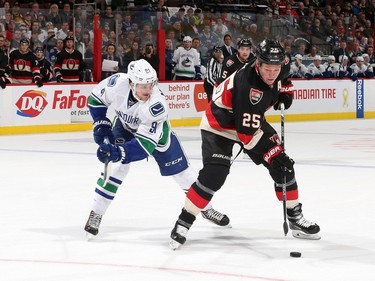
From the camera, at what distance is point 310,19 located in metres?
19.1

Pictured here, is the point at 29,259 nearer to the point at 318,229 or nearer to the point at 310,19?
the point at 318,229

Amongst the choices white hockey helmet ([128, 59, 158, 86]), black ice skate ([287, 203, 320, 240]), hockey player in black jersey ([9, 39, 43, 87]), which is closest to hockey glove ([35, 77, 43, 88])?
hockey player in black jersey ([9, 39, 43, 87])

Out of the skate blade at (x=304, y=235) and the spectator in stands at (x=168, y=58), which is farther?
the spectator in stands at (x=168, y=58)

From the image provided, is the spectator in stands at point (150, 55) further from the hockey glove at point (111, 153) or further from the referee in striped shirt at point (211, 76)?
the hockey glove at point (111, 153)

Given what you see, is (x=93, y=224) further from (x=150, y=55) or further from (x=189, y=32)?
(x=189, y=32)

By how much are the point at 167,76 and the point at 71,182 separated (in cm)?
799

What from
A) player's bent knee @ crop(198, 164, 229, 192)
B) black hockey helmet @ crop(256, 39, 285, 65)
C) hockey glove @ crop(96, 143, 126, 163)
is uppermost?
black hockey helmet @ crop(256, 39, 285, 65)

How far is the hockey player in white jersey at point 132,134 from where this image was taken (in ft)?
18.6

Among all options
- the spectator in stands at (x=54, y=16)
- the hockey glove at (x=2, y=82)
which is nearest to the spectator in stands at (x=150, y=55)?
the spectator in stands at (x=54, y=16)

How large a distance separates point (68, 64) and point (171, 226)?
357 inches

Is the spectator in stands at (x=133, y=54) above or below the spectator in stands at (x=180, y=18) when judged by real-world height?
below

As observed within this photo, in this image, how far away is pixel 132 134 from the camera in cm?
625

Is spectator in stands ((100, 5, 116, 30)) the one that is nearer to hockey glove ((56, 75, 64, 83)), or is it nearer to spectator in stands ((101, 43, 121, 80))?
spectator in stands ((101, 43, 121, 80))

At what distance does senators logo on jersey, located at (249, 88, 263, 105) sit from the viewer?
17.7 ft
